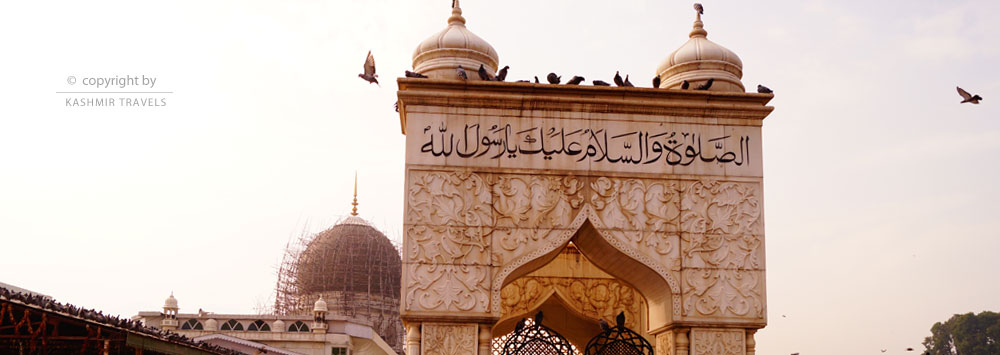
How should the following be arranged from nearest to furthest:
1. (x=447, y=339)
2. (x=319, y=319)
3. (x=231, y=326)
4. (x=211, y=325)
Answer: (x=447, y=339), (x=319, y=319), (x=211, y=325), (x=231, y=326)

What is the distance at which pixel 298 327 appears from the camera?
35688mm

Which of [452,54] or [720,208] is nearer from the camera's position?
[720,208]

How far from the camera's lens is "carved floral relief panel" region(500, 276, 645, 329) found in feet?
43.2

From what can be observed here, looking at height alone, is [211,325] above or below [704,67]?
below

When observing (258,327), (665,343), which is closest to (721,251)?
(665,343)

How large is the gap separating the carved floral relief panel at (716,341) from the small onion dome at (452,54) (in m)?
3.46

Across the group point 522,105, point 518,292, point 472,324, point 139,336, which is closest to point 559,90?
point 522,105

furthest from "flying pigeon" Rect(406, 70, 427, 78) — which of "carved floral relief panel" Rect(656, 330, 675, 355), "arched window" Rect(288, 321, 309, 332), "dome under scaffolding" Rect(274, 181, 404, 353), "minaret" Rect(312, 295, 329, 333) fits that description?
"dome under scaffolding" Rect(274, 181, 404, 353)

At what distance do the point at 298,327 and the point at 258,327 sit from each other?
141cm

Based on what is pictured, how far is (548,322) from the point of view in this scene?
13961 millimetres

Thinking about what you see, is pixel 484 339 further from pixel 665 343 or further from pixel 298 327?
pixel 298 327

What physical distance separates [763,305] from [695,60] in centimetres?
269

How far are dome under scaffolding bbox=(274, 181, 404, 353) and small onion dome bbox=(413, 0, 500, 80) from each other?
3017 centimetres

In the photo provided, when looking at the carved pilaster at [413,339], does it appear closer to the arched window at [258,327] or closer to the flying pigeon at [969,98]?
the flying pigeon at [969,98]
